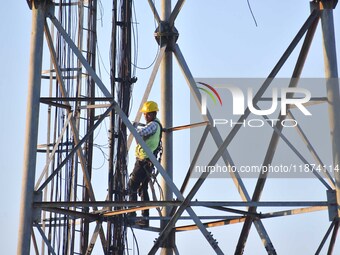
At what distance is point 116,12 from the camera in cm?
1795

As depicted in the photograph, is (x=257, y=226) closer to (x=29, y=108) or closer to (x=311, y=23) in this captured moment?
(x=311, y=23)

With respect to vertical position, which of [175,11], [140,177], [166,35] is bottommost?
[140,177]

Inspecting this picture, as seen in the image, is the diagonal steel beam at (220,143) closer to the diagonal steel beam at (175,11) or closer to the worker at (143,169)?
the diagonal steel beam at (175,11)

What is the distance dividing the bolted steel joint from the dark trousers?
259 cm

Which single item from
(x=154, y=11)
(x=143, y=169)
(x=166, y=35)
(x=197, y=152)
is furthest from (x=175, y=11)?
(x=143, y=169)

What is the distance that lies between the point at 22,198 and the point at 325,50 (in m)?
5.65

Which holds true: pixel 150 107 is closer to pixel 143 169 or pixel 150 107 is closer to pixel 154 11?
pixel 143 169

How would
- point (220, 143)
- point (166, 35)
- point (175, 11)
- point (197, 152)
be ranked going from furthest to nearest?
point (166, 35) < point (197, 152) < point (175, 11) < point (220, 143)

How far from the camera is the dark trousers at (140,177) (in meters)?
16.4

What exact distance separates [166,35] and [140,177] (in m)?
3.04

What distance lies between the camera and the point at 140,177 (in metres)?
16.5

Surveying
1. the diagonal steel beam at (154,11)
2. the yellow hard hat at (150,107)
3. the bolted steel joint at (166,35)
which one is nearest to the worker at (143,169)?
the yellow hard hat at (150,107)

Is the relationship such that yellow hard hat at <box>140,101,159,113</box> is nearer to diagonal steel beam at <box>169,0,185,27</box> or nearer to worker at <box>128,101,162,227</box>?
worker at <box>128,101,162,227</box>

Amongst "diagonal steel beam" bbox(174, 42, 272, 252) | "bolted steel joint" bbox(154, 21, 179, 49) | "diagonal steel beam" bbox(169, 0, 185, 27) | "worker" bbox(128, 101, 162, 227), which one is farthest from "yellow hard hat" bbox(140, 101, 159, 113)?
"diagonal steel beam" bbox(169, 0, 185, 27)
